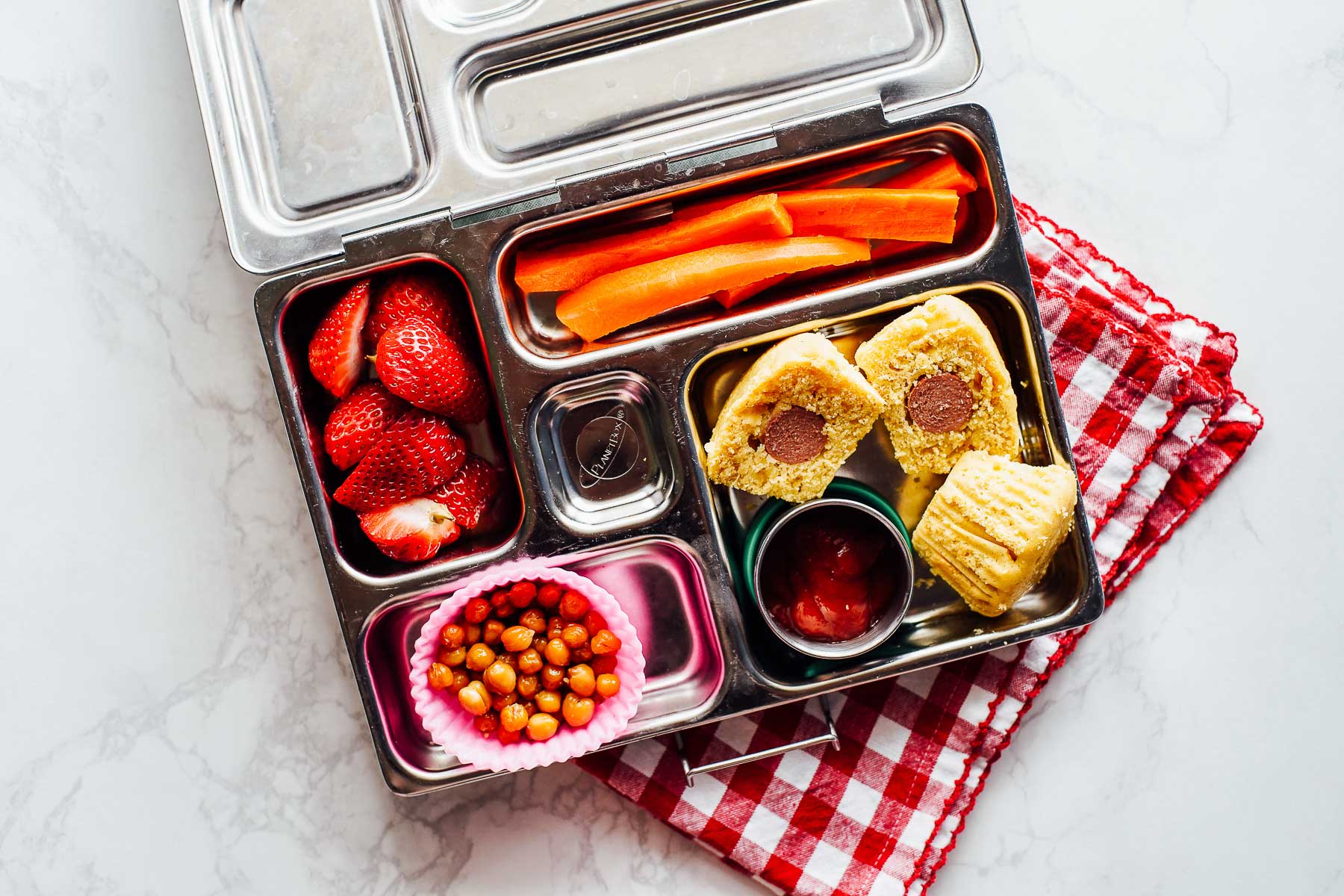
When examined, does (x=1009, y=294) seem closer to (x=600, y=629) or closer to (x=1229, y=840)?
(x=600, y=629)

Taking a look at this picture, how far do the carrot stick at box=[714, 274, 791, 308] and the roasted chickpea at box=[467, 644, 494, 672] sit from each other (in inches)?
33.0

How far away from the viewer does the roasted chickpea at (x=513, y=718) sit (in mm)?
1758

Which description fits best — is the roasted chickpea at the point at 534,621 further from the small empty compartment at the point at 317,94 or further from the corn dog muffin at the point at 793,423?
the small empty compartment at the point at 317,94

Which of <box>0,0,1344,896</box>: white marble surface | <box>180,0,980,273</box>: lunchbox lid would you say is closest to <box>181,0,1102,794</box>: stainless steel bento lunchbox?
<box>180,0,980,273</box>: lunchbox lid

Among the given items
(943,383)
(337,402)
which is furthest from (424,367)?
(943,383)

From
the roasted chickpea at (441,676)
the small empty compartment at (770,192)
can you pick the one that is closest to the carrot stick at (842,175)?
the small empty compartment at (770,192)

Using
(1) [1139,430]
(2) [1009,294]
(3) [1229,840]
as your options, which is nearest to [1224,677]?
(3) [1229,840]

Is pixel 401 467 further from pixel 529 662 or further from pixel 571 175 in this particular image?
pixel 571 175

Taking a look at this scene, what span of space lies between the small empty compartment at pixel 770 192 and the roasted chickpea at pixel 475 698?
26.7 inches

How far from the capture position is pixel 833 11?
71.1 inches

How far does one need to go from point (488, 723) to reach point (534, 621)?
22 centimetres

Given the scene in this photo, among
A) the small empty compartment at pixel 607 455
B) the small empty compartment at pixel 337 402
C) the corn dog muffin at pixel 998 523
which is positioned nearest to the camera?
the corn dog muffin at pixel 998 523

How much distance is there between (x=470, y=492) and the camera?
189 centimetres

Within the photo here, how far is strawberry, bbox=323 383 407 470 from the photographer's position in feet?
6.03
